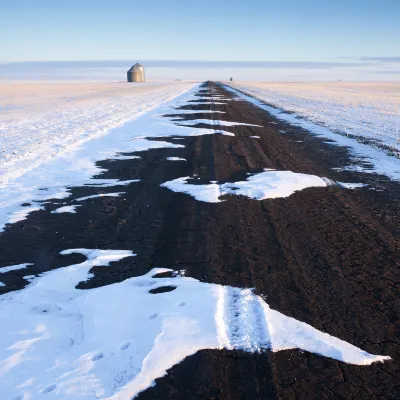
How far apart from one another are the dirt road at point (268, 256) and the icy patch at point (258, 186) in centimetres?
25

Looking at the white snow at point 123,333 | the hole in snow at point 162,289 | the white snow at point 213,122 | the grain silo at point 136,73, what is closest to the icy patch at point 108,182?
the white snow at point 123,333

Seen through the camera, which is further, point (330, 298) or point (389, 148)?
point (389, 148)

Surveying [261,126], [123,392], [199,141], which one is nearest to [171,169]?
[199,141]

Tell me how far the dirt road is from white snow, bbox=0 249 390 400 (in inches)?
4.7

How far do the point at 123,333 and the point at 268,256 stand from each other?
1.99 metres

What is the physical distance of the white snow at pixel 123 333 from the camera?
2801mm

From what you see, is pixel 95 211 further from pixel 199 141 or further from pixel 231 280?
pixel 199 141

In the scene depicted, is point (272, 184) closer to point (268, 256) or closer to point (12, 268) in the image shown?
point (268, 256)

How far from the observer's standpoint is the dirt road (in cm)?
280

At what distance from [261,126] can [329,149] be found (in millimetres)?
5441

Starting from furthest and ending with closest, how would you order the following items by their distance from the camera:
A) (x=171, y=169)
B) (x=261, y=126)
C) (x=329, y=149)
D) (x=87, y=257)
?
(x=261, y=126) < (x=329, y=149) < (x=171, y=169) < (x=87, y=257)

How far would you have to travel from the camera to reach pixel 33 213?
6254 mm

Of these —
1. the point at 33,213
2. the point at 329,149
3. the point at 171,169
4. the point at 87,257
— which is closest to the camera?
the point at 87,257

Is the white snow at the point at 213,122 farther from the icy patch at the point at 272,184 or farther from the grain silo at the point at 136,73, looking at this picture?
the grain silo at the point at 136,73
